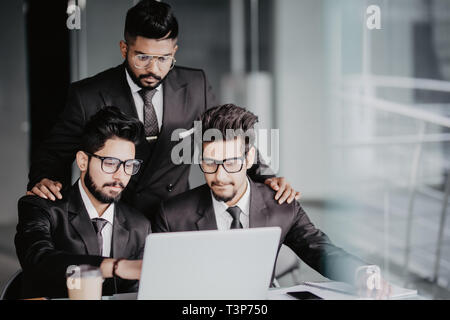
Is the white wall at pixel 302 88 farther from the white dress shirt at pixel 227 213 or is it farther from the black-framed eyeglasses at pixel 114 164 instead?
the black-framed eyeglasses at pixel 114 164

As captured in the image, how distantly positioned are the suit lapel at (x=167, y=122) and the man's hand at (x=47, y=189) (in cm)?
39

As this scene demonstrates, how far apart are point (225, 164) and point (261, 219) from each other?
30 cm

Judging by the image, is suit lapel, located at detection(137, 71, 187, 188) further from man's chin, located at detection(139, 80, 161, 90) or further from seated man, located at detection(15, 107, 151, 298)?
seated man, located at detection(15, 107, 151, 298)

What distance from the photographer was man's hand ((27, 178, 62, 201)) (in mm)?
2320

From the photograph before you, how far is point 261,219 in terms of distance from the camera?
2.41 metres

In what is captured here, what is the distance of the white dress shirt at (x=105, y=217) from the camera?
2.33 m

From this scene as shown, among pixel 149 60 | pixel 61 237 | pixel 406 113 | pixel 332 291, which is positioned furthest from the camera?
pixel 406 113

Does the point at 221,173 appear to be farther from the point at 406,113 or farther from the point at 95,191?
the point at 406,113

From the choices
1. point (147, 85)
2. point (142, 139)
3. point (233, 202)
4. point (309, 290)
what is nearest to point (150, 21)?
point (147, 85)

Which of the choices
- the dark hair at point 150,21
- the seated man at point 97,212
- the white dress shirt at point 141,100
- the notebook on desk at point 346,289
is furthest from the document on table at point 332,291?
the dark hair at point 150,21

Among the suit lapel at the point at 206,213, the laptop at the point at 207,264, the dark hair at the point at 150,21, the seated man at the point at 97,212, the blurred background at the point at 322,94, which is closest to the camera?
the laptop at the point at 207,264

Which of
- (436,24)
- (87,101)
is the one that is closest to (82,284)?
(87,101)

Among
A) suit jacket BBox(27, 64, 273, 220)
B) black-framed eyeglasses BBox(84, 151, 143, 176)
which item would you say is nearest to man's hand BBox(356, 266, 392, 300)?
suit jacket BBox(27, 64, 273, 220)

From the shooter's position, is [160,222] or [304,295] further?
[160,222]
